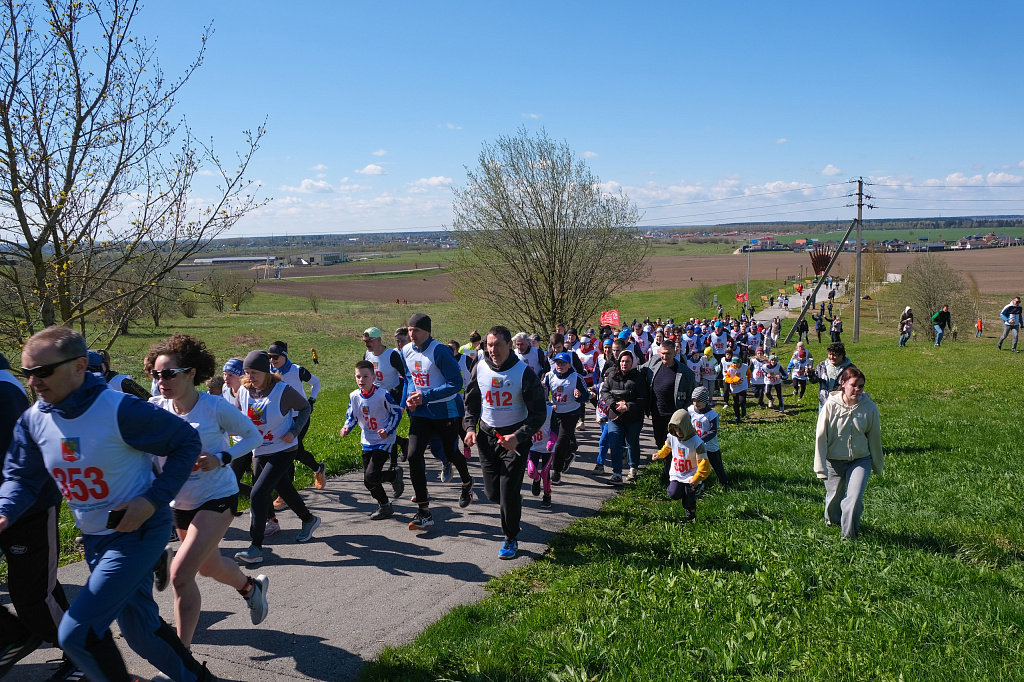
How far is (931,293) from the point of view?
122 ft

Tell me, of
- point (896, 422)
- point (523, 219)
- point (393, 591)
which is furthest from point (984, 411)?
point (523, 219)

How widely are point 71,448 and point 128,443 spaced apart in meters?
0.26

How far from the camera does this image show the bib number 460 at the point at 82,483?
328 cm

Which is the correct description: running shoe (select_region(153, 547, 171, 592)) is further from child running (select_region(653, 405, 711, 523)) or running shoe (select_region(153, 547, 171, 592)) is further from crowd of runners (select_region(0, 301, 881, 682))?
child running (select_region(653, 405, 711, 523))

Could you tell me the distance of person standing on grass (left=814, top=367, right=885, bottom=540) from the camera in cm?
598

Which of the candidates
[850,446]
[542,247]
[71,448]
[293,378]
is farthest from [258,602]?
[542,247]

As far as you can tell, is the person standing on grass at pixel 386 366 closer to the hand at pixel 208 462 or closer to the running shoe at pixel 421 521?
the running shoe at pixel 421 521

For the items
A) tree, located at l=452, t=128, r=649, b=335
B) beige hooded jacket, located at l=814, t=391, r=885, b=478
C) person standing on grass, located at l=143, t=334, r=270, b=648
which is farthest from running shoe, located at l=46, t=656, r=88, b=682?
tree, located at l=452, t=128, r=649, b=335

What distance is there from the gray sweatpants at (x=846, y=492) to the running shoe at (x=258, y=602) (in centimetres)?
491

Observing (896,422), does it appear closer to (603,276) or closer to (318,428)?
(318,428)

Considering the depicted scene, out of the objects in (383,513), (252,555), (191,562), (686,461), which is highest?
(191,562)

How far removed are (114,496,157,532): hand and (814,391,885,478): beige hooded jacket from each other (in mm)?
5444

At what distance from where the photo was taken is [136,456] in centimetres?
337

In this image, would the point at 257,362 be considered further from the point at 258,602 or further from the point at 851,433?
the point at 851,433
